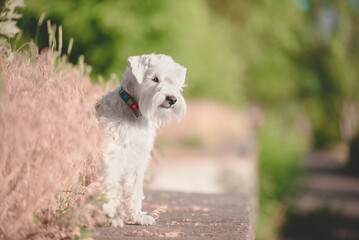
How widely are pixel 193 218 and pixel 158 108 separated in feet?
4.25

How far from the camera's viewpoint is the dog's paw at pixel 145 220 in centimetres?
405

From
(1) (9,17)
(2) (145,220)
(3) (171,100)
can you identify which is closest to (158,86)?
(3) (171,100)

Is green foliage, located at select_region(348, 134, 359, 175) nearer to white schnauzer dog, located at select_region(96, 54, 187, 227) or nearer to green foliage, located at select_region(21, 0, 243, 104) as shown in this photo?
green foliage, located at select_region(21, 0, 243, 104)

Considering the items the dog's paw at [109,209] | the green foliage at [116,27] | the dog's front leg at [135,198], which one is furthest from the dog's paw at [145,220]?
the green foliage at [116,27]

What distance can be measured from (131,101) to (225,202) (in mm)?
2384

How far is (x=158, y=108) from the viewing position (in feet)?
12.4

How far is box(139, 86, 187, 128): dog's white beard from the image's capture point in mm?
3723

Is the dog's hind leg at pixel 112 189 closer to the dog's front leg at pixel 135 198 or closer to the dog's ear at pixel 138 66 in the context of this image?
the dog's front leg at pixel 135 198

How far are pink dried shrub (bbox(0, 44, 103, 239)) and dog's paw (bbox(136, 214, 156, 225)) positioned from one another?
547 mm

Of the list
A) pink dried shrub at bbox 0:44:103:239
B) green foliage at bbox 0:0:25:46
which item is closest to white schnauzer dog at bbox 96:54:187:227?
pink dried shrub at bbox 0:44:103:239

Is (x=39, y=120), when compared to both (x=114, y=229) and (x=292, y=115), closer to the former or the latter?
(x=114, y=229)

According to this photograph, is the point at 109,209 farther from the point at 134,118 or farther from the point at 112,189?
the point at 134,118

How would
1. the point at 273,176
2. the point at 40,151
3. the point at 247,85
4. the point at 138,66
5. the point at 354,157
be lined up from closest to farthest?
the point at 40,151 → the point at 138,66 → the point at 273,176 → the point at 354,157 → the point at 247,85

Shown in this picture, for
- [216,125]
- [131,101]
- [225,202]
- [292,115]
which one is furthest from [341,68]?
[131,101]
